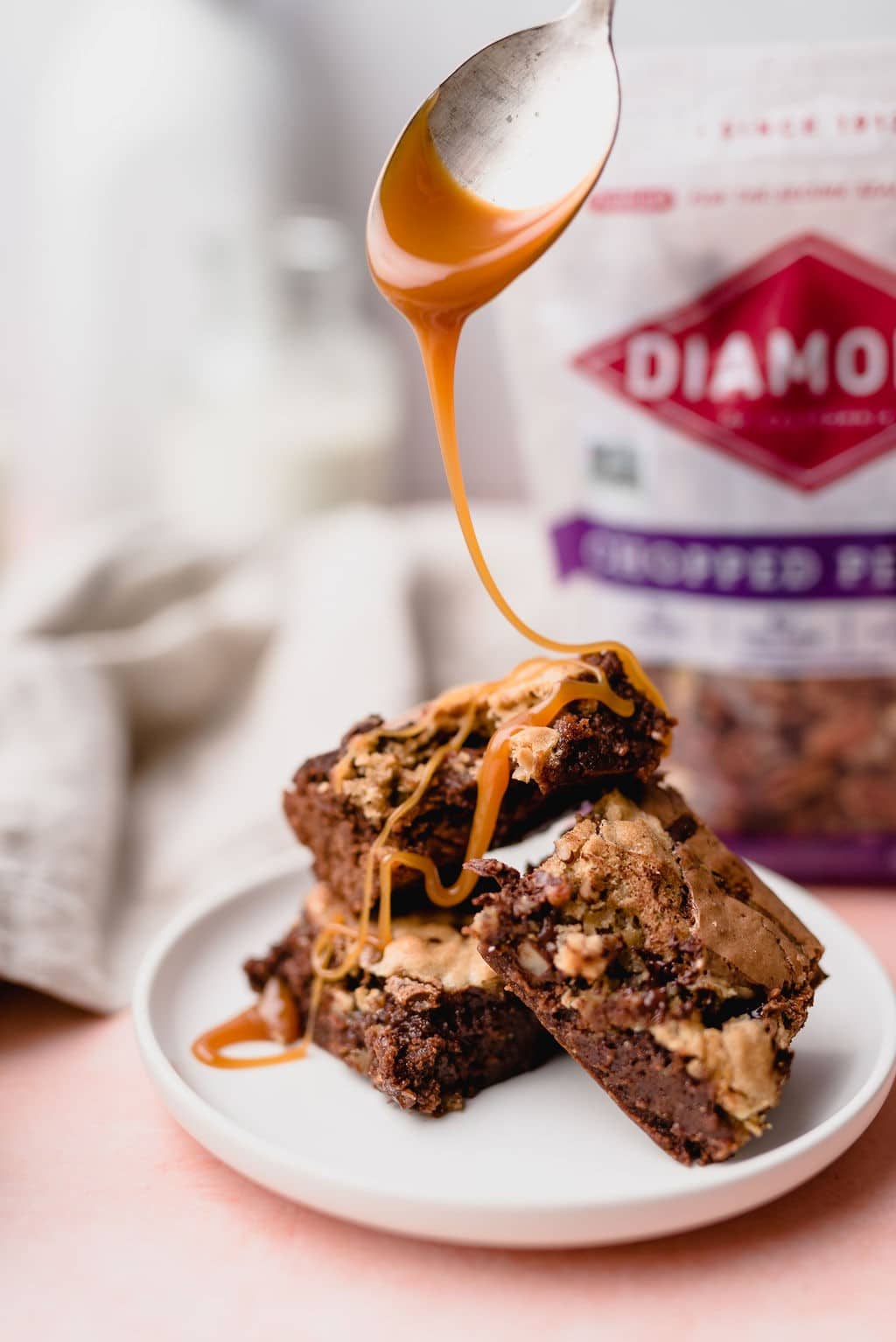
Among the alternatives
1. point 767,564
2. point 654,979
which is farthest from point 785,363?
point 654,979

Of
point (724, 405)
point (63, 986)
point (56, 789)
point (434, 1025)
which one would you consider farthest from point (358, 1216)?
point (724, 405)


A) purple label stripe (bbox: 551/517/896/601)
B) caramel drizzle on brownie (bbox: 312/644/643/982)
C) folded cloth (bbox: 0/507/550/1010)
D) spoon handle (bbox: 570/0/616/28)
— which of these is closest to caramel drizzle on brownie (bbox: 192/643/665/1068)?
caramel drizzle on brownie (bbox: 312/644/643/982)

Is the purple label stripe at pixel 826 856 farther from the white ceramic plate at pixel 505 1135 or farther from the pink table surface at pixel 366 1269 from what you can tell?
the pink table surface at pixel 366 1269

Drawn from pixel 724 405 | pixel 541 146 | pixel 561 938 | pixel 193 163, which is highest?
pixel 193 163

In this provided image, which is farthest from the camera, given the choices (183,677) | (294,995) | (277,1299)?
(183,677)

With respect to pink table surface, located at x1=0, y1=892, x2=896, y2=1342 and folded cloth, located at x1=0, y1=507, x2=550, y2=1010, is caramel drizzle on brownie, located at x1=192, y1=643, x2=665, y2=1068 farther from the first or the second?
folded cloth, located at x1=0, y1=507, x2=550, y2=1010

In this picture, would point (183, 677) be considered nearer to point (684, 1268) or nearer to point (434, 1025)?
point (434, 1025)
